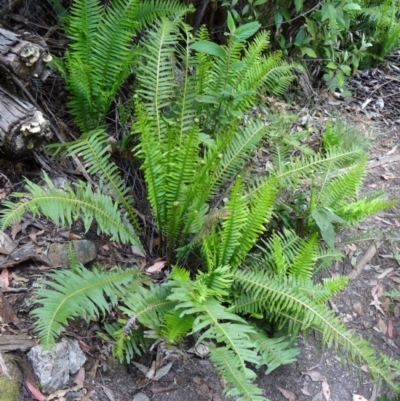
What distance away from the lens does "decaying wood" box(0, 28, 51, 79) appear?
272 cm

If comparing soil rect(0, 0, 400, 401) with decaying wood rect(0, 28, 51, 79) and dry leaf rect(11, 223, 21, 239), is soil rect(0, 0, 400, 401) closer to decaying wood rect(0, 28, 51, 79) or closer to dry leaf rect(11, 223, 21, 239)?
dry leaf rect(11, 223, 21, 239)

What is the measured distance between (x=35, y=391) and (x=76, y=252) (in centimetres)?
77

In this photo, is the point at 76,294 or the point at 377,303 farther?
the point at 377,303

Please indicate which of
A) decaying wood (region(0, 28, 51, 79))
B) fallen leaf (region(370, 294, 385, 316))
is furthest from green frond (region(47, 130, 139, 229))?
fallen leaf (region(370, 294, 385, 316))

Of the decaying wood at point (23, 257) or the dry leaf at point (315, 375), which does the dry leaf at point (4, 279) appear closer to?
Result: the decaying wood at point (23, 257)

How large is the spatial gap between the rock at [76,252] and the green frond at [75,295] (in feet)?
0.46

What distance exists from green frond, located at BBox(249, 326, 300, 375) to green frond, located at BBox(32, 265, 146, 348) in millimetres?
653

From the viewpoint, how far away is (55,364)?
2.30 meters

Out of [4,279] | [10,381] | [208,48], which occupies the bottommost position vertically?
[10,381]

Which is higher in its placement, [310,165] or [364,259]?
[310,165]

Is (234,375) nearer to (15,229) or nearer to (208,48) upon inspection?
(15,229)

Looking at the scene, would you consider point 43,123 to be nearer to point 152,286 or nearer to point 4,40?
point 4,40

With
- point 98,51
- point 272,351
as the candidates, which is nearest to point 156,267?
point 272,351

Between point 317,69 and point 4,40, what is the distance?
306 centimetres
